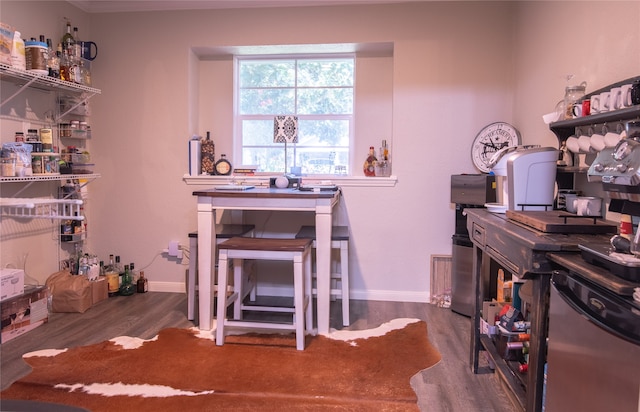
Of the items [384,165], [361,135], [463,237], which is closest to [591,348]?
[463,237]

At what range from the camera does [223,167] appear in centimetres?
362

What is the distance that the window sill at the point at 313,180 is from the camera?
3.44m

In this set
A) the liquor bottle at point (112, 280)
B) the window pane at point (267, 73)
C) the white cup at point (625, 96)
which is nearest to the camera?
the white cup at point (625, 96)

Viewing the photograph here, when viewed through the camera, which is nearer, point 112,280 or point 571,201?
point 571,201

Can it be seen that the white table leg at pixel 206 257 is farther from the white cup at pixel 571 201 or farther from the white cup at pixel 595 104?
the white cup at pixel 595 104

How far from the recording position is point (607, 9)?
6.72ft

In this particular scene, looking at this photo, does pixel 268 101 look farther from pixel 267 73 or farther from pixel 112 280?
pixel 112 280

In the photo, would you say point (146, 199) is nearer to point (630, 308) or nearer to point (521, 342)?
point (521, 342)

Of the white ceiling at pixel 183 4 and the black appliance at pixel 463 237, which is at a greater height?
the white ceiling at pixel 183 4

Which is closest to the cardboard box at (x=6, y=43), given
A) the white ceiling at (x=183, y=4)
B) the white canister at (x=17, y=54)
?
the white canister at (x=17, y=54)

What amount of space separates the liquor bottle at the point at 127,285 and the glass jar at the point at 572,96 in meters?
3.47

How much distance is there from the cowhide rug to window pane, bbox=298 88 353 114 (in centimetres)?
196

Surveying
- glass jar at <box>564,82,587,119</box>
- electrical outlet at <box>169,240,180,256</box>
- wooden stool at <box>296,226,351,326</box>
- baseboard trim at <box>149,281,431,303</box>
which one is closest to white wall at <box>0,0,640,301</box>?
baseboard trim at <box>149,281,431,303</box>

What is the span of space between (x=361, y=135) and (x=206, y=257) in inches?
68.5
